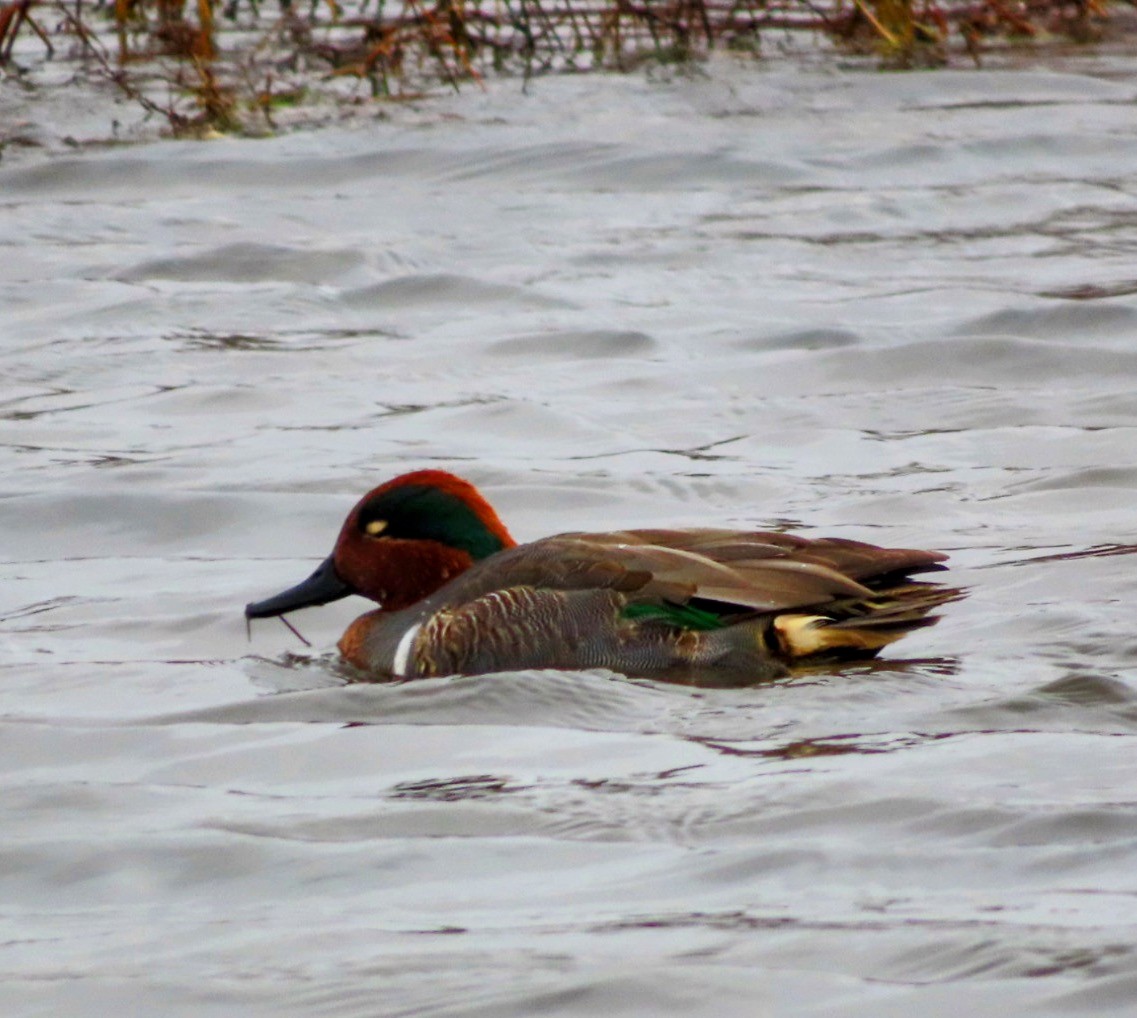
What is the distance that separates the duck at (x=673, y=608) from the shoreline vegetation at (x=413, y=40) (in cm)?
980

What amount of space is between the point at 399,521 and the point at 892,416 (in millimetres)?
A: 3966

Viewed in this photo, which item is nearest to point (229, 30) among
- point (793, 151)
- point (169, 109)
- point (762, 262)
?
point (169, 109)

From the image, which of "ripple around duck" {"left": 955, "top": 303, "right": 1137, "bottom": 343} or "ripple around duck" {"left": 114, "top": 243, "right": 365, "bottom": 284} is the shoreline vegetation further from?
"ripple around duck" {"left": 955, "top": 303, "right": 1137, "bottom": 343}

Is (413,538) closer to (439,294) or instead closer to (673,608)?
(673,608)

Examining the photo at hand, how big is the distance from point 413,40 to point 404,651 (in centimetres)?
1076

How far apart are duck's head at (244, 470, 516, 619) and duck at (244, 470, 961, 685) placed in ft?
0.99

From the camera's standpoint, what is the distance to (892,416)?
1080cm

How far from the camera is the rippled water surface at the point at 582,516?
4719 millimetres

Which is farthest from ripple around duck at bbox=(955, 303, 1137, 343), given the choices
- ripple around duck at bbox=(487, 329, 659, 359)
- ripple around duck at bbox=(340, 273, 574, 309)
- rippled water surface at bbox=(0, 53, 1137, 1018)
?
ripple around duck at bbox=(340, 273, 574, 309)

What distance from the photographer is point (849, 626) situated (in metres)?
6.67

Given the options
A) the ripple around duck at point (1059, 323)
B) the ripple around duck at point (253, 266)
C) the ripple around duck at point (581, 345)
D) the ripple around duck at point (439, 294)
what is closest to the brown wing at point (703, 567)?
the ripple around duck at point (581, 345)

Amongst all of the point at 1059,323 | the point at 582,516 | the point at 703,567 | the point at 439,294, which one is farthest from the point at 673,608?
the point at 439,294

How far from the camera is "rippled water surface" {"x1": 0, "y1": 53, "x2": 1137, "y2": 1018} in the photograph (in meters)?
4.72

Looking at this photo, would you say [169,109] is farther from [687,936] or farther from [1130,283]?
[687,936]
